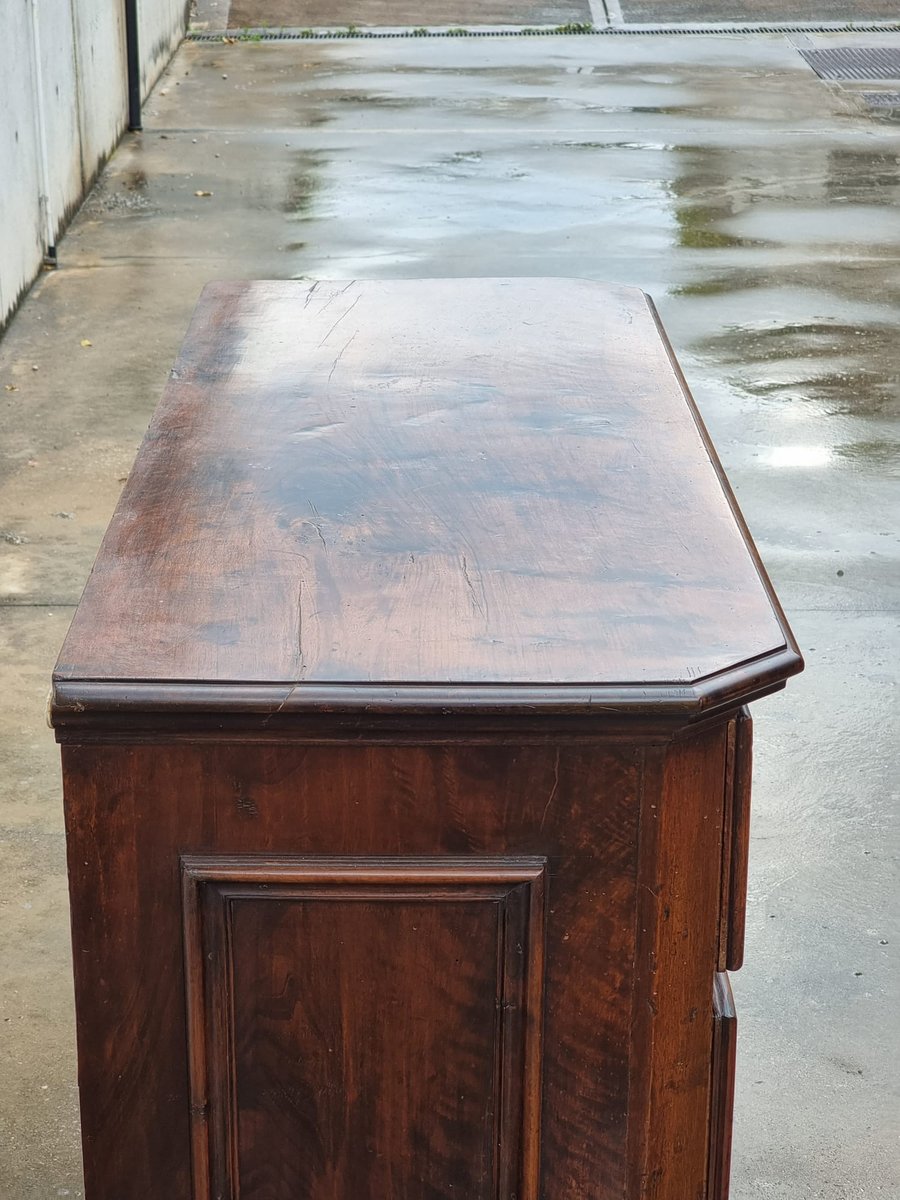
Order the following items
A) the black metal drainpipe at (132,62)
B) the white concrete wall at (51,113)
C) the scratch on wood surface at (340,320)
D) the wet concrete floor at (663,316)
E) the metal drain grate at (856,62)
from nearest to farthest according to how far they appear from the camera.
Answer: the scratch on wood surface at (340,320) < the wet concrete floor at (663,316) < the white concrete wall at (51,113) < the black metal drainpipe at (132,62) < the metal drain grate at (856,62)

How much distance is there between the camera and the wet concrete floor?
2.17m

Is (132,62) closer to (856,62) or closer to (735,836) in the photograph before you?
(856,62)

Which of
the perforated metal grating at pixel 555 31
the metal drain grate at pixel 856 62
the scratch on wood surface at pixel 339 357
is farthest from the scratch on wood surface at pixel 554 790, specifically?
the perforated metal grating at pixel 555 31

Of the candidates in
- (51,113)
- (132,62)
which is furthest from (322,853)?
(132,62)

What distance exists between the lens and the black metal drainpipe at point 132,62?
25.8 ft

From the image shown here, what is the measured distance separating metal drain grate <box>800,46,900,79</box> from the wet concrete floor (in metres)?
0.21

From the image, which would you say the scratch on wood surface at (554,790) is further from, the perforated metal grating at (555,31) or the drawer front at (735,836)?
the perforated metal grating at (555,31)

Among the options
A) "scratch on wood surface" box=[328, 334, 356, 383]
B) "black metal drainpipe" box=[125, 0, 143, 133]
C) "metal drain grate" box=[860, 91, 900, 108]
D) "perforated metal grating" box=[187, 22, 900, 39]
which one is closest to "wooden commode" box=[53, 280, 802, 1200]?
"scratch on wood surface" box=[328, 334, 356, 383]

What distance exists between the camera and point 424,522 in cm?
142

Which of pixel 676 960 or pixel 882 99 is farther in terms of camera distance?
pixel 882 99

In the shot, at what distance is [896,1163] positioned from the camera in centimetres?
194

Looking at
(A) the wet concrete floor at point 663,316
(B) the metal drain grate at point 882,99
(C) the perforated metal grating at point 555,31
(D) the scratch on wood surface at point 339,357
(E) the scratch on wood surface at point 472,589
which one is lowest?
(A) the wet concrete floor at point 663,316

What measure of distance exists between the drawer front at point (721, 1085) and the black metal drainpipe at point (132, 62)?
292 inches

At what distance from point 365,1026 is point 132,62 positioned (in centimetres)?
750
